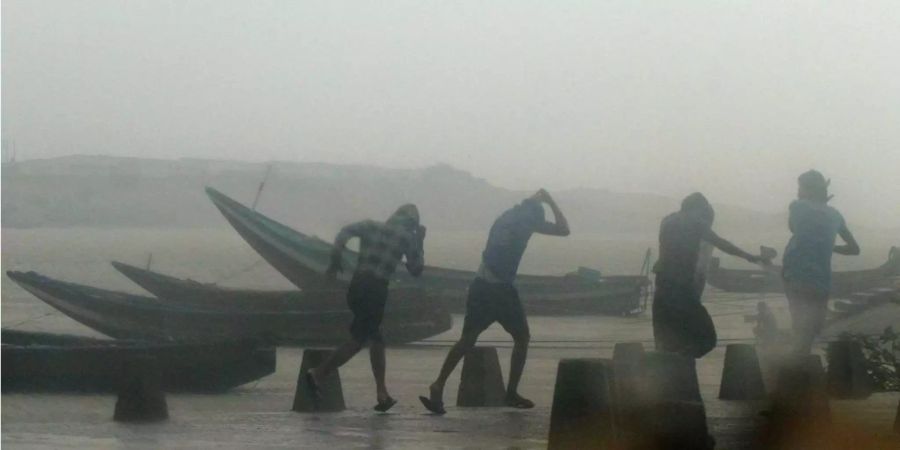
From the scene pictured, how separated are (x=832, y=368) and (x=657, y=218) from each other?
6.05ft

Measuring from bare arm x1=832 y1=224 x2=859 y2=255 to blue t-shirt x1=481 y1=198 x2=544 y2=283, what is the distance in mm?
2219

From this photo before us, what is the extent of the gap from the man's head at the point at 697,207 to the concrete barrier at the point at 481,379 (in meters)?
1.73

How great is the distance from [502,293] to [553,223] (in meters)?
0.63

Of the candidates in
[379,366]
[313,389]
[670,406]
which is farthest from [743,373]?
[313,389]

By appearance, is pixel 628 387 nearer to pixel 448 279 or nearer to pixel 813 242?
pixel 813 242

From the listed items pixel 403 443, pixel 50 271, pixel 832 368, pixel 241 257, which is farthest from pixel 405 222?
pixel 50 271

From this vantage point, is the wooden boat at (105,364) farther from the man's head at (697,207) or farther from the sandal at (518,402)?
the man's head at (697,207)

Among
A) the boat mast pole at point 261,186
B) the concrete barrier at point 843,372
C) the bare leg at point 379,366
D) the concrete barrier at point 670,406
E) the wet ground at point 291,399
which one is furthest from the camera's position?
the concrete barrier at point 843,372

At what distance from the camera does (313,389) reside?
33.4 feet

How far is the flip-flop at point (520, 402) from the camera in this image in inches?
405

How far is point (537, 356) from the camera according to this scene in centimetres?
1245

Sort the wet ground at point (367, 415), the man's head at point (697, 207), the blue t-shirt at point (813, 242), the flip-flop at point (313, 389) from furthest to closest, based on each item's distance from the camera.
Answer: the blue t-shirt at point (813, 242) < the man's head at point (697, 207) < the flip-flop at point (313, 389) < the wet ground at point (367, 415)

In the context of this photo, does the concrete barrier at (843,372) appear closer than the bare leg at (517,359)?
No

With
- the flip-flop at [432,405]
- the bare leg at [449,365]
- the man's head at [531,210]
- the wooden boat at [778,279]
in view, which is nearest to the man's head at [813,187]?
the wooden boat at [778,279]
